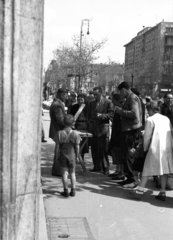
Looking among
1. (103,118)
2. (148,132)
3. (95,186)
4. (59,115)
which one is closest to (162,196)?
(148,132)

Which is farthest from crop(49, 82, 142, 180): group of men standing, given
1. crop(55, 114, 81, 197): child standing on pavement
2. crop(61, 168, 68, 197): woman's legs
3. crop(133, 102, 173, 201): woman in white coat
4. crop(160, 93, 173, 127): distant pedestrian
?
crop(160, 93, 173, 127): distant pedestrian

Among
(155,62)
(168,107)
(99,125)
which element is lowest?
(99,125)

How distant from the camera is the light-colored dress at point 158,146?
5.88m

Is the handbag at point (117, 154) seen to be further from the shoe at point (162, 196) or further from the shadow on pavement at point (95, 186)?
the shoe at point (162, 196)

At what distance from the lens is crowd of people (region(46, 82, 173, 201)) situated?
19.5 ft

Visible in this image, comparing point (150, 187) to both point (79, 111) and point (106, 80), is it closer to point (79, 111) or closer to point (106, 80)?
point (79, 111)

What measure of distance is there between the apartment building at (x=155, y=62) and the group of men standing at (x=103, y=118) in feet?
262

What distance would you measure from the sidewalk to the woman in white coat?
1.50ft

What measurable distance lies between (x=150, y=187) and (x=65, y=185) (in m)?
1.79

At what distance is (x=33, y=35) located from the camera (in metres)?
2.41

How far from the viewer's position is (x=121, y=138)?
7031 mm

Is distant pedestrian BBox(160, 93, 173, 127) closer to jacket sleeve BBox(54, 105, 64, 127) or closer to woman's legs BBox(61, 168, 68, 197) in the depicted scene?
jacket sleeve BBox(54, 105, 64, 127)

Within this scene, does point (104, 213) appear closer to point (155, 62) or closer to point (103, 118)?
point (103, 118)

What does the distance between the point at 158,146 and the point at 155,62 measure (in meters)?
89.5
